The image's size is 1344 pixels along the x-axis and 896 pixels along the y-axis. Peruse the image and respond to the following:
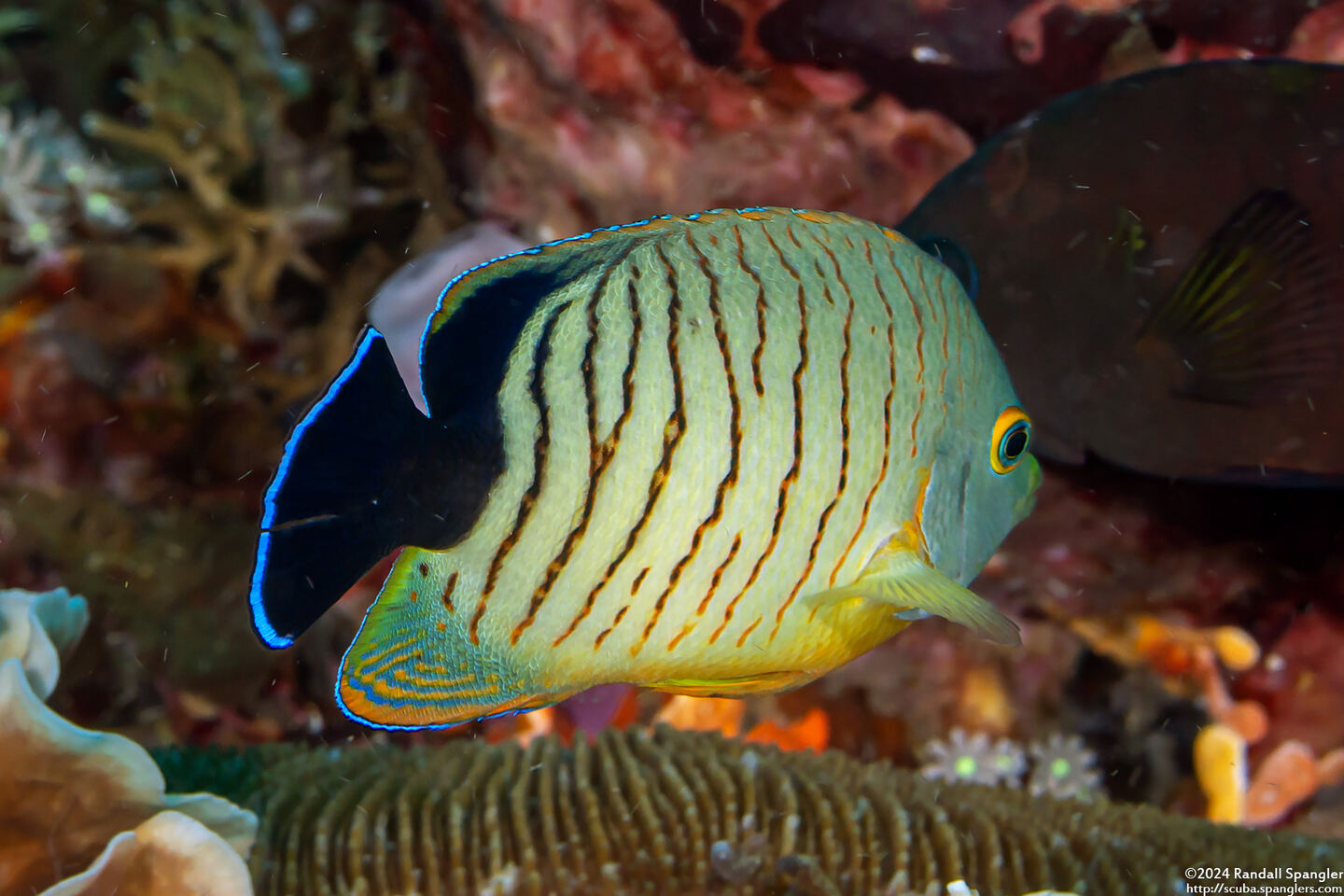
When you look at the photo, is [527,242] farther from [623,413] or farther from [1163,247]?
[623,413]

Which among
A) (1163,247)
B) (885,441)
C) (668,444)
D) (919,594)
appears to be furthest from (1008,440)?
(1163,247)

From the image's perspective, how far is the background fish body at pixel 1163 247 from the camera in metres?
2.40

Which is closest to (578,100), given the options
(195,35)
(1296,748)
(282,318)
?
(282,318)

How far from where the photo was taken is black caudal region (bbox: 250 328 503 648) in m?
1.02

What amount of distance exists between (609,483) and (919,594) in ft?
1.49

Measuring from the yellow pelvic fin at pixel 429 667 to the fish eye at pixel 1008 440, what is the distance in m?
0.81

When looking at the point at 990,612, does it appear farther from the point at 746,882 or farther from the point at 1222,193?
the point at 1222,193

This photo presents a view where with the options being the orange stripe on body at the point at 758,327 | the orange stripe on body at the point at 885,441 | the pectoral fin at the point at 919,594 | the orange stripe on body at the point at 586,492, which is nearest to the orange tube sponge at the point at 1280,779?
the pectoral fin at the point at 919,594

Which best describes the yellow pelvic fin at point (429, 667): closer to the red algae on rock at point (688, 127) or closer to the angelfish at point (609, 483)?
the angelfish at point (609, 483)

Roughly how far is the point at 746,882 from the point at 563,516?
1059mm

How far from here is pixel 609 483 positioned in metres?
1.16

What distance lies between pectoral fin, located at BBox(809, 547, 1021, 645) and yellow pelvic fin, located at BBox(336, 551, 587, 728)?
44 centimetres

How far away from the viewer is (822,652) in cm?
135

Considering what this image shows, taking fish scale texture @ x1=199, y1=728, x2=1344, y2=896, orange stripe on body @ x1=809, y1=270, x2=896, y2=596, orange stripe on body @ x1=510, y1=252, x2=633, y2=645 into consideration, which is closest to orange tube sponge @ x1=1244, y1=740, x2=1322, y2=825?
fish scale texture @ x1=199, y1=728, x2=1344, y2=896
